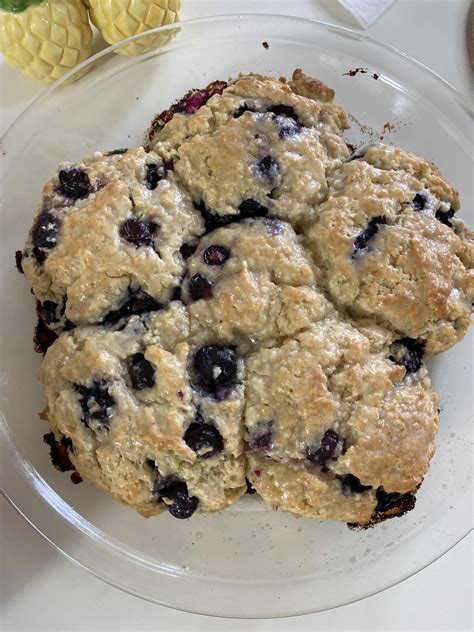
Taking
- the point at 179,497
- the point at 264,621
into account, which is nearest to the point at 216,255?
the point at 179,497

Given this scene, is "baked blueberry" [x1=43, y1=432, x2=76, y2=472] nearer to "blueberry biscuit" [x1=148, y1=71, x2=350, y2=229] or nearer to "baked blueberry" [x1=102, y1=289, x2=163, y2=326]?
"baked blueberry" [x1=102, y1=289, x2=163, y2=326]

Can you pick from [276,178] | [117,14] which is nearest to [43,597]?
[276,178]

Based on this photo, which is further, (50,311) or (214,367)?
(50,311)

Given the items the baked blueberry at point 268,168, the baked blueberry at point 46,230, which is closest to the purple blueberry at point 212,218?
the baked blueberry at point 268,168

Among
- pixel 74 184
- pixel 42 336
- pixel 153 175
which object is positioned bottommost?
pixel 42 336

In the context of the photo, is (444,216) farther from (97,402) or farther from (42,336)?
(42,336)

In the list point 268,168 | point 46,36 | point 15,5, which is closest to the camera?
point 268,168

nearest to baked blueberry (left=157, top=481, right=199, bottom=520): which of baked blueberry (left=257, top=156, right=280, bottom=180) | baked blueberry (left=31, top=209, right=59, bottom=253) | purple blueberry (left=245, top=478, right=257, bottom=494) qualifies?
purple blueberry (left=245, top=478, right=257, bottom=494)
